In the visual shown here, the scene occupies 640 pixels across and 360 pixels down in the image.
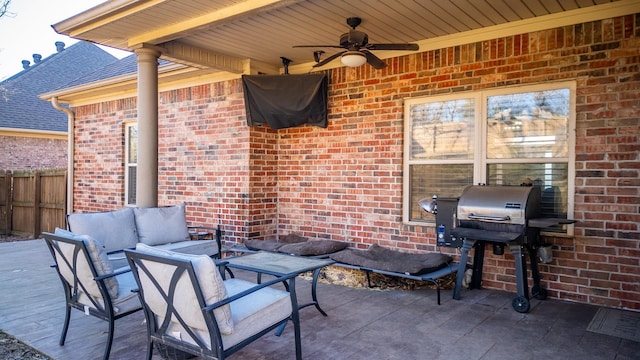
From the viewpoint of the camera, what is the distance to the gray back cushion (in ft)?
14.5

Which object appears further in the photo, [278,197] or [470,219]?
[278,197]

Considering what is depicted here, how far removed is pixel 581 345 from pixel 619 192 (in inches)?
64.5

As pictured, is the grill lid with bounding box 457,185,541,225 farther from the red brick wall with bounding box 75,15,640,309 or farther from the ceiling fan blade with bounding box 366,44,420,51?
the ceiling fan blade with bounding box 366,44,420,51

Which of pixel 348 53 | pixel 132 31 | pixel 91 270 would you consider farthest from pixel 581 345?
pixel 132 31

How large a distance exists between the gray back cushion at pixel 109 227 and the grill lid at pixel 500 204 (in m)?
3.65

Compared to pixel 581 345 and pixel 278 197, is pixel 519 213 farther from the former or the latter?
pixel 278 197

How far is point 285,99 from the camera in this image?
19.4 feet

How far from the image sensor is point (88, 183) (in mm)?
8703

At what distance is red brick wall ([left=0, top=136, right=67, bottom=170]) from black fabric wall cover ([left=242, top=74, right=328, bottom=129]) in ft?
32.9

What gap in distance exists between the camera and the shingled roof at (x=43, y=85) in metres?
12.5


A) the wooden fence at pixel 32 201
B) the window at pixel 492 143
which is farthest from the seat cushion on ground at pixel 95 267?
the wooden fence at pixel 32 201

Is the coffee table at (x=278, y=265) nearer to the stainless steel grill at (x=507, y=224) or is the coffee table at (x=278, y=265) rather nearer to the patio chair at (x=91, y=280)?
the patio chair at (x=91, y=280)

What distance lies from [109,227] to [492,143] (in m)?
4.37

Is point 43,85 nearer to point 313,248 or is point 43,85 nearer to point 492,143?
point 313,248
